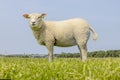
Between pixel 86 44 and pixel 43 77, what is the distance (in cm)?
1057

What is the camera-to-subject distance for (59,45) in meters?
15.6

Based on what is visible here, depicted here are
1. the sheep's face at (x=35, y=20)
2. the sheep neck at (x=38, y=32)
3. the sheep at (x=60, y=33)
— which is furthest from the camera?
the sheep neck at (x=38, y=32)

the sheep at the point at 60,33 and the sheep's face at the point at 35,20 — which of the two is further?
the sheep at the point at 60,33

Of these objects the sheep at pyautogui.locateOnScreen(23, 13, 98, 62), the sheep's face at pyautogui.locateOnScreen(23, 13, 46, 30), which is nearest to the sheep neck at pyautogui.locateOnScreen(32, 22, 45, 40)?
the sheep at pyautogui.locateOnScreen(23, 13, 98, 62)

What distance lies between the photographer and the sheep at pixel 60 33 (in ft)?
49.3

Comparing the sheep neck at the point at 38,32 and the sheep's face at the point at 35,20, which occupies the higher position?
the sheep's face at the point at 35,20

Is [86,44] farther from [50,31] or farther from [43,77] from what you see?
[43,77]

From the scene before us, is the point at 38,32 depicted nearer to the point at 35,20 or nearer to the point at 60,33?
the point at 35,20

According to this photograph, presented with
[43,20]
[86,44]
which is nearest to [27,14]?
[43,20]

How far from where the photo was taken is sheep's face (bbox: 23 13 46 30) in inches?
585

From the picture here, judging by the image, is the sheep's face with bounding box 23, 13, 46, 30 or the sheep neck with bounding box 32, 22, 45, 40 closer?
the sheep's face with bounding box 23, 13, 46, 30

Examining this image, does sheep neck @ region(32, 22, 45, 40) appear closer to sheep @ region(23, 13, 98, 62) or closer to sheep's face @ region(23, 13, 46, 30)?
sheep @ region(23, 13, 98, 62)

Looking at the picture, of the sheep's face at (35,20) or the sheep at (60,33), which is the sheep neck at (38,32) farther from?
the sheep's face at (35,20)

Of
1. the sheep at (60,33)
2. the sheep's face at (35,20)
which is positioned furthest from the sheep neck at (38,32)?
the sheep's face at (35,20)
